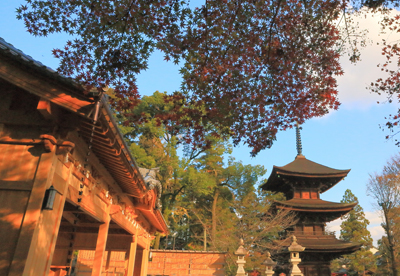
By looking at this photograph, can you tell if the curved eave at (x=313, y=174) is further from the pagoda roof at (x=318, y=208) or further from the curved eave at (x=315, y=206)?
the curved eave at (x=315, y=206)

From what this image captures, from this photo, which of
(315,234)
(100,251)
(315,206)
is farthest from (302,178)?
(100,251)

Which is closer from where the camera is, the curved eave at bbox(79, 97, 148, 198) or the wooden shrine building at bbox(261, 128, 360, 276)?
the curved eave at bbox(79, 97, 148, 198)

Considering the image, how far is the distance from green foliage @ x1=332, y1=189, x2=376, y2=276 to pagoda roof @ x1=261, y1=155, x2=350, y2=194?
11159mm

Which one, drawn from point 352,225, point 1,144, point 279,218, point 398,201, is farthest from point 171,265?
point 352,225

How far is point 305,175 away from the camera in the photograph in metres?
22.1

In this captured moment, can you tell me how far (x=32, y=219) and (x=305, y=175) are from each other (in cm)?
2129

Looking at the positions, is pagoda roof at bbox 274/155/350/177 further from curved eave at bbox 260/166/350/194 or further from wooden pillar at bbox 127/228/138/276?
wooden pillar at bbox 127/228/138/276

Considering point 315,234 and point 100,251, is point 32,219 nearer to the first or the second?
point 100,251

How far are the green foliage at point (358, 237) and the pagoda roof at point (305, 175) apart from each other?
1116cm

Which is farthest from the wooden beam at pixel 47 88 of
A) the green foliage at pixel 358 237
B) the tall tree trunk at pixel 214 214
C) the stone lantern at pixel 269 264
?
the green foliage at pixel 358 237

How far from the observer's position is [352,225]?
106ft

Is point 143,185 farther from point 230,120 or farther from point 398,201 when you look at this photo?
point 398,201

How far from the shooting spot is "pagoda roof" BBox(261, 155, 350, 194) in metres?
22.1

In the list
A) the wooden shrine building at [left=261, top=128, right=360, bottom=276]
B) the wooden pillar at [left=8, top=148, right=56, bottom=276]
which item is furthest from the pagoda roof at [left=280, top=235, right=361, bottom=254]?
the wooden pillar at [left=8, top=148, right=56, bottom=276]
